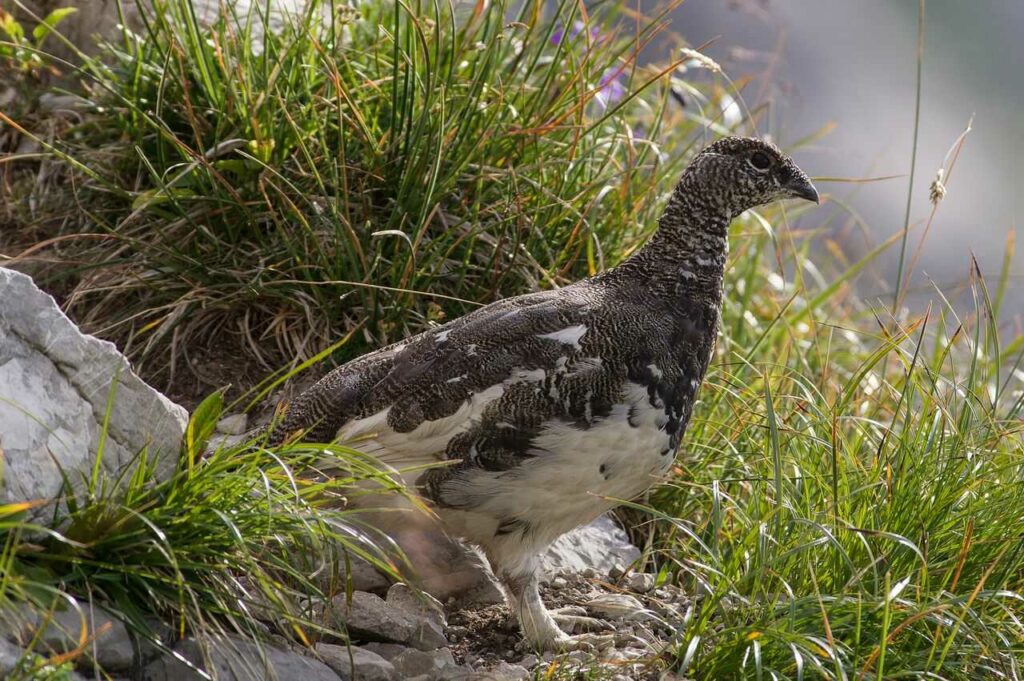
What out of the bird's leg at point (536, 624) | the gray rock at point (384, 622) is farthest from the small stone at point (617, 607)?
the gray rock at point (384, 622)

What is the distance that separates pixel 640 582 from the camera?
4008 millimetres

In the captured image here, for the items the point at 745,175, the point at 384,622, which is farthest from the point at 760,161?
the point at 384,622

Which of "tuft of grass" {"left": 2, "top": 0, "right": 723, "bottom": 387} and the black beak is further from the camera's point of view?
"tuft of grass" {"left": 2, "top": 0, "right": 723, "bottom": 387}

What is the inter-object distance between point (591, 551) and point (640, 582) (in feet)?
0.78

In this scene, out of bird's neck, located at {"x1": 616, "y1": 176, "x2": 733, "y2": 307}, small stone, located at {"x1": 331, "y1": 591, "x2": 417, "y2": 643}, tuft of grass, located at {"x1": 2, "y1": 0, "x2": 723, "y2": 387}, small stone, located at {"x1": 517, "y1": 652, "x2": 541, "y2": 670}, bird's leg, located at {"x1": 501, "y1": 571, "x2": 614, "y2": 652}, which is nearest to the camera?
small stone, located at {"x1": 331, "y1": 591, "x2": 417, "y2": 643}

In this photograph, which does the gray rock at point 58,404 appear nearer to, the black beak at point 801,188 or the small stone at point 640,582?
the small stone at point 640,582

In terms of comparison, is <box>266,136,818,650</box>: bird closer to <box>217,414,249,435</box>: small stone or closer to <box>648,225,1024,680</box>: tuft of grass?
<box>648,225,1024,680</box>: tuft of grass

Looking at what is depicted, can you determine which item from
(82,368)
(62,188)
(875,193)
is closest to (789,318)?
(62,188)

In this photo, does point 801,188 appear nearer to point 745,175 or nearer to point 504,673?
point 745,175

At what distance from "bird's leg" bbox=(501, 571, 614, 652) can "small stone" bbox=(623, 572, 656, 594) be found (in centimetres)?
43

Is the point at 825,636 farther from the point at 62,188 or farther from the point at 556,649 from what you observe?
the point at 62,188

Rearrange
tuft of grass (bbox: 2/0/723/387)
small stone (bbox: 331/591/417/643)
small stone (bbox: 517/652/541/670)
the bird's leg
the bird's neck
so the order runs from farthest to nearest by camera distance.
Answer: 1. tuft of grass (bbox: 2/0/723/387)
2. the bird's neck
3. the bird's leg
4. small stone (bbox: 517/652/541/670)
5. small stone (bbox: 331/591/417/643)

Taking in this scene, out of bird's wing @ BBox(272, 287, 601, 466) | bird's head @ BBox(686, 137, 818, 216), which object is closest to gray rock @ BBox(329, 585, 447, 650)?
bird's wing @ BBox(272, 287, 601, 466)

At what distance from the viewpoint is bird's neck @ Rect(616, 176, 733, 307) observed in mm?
3744
